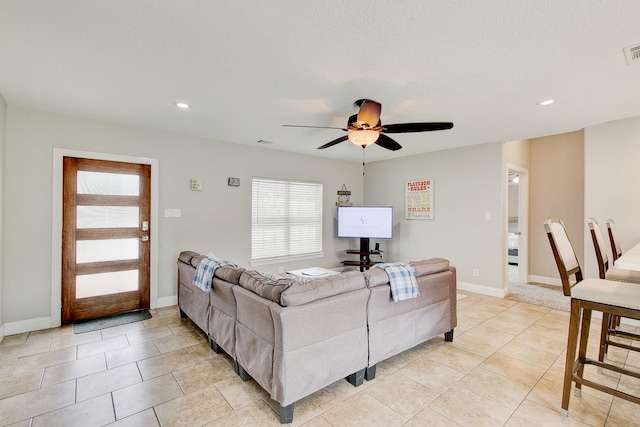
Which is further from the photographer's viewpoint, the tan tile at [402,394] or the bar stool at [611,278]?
the bar stool at [611,278]

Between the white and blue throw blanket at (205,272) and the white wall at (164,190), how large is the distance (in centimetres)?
150

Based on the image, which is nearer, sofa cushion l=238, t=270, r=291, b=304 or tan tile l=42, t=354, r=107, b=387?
sofa cushion l=238, t=270, r=291, b=304

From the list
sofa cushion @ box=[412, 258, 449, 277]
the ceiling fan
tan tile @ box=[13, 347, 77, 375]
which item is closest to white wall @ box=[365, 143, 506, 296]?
sofa cushion @ box=[412, 258, 449, 277]

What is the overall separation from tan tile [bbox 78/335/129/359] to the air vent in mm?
4643

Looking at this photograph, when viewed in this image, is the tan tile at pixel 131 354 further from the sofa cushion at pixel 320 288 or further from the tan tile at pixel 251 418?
the sofa cushion at pixel 320 288

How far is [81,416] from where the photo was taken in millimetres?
1890

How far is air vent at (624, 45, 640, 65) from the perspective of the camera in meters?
1.97

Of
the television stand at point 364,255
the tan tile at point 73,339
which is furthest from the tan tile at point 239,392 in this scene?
the television stand at point 364,255

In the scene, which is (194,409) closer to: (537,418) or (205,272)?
(205,272)

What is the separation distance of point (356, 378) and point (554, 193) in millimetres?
5024

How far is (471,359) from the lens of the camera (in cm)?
263

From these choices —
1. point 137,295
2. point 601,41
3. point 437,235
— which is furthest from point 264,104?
point 437,235

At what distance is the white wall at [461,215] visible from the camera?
4.54 m

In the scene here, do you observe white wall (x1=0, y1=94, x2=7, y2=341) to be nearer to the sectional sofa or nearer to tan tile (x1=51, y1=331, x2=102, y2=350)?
tan tile (x1=51, y1=331, x2=102, y2=350)
